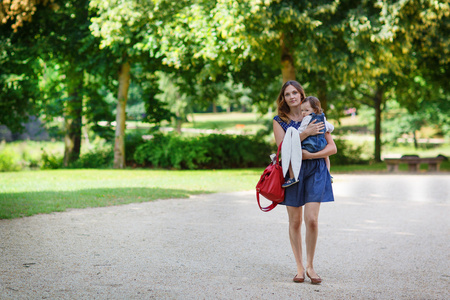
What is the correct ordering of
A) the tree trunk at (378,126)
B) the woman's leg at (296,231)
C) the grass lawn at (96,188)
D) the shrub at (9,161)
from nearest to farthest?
the woman's leg at (296,231) → the grass lawn at (96,188) → the shrub at (9,161) → the tree trunk at (378,126)

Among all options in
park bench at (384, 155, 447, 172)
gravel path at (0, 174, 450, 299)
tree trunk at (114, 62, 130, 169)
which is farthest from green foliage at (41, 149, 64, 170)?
park bench at (384, 155, 447, 172)

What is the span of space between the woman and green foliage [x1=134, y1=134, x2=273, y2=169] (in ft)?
45.5

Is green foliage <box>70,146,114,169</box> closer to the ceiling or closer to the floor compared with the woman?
closer to the floor

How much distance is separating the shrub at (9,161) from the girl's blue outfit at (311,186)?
18507mm

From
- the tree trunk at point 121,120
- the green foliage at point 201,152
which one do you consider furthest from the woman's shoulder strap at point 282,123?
the tree trunk at point 121,120

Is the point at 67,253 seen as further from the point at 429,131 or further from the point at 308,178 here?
the point at 429,131

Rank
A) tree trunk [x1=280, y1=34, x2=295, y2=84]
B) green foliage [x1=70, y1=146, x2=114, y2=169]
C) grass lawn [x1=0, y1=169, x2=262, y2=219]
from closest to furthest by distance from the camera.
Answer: grass lawn [x1=0, y1=169, x2=262, y2=219]
tree trunk [x1=280, y1=34, x2=295, y2=84]
green foliage [x1=70, y1=146, x2=114, y2=169]

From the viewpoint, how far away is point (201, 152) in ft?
62.6

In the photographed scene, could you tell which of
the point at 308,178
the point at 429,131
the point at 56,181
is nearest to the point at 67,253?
the point at 308,178

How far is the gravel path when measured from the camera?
4652mm

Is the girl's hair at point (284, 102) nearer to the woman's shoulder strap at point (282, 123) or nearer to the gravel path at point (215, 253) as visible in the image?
the woman's shoulder strap at point (282, 123)

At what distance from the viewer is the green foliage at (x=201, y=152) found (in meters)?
19.1

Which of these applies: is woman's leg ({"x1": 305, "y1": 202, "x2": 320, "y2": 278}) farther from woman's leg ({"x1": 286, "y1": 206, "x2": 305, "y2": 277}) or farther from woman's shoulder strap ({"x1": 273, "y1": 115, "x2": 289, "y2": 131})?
woman's shoulder strap ({"x1": 273, "y1": 115, "x2": 289, "y2": 131})

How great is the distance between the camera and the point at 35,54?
1817 cm
